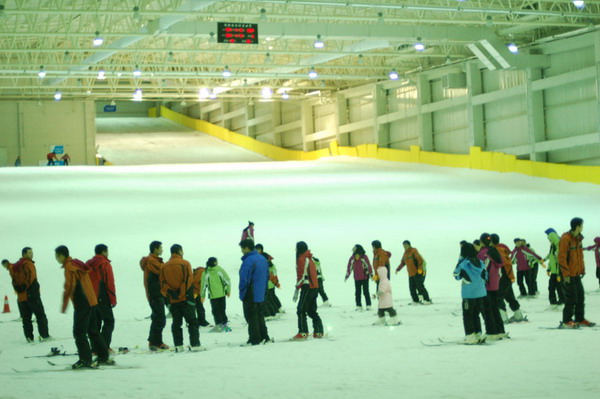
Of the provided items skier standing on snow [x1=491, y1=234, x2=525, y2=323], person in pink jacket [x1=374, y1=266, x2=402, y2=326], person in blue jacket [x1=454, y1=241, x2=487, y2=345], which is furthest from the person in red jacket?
skier standing on snow [x1=491, y1=234, x2=525, y2=323]

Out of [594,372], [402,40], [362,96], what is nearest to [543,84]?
[402,40]

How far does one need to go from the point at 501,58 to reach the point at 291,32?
9.30m

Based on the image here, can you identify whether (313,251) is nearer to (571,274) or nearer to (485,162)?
(571,274)

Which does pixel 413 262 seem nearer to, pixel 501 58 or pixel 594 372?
pixel 594 372

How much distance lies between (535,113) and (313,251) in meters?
19.1

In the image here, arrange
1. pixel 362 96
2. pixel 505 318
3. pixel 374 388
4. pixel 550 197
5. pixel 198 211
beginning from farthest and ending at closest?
pixel 362 96 → pixel 550 197 → pixel 198 211 → pixel 505 318 → pixel 374 388

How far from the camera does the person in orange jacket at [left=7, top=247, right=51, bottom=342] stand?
10797 millimetres

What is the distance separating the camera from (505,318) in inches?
424

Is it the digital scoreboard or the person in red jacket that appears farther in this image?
the digital scoreboard

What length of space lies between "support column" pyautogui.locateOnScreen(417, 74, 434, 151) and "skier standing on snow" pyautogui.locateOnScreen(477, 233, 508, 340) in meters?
33.7

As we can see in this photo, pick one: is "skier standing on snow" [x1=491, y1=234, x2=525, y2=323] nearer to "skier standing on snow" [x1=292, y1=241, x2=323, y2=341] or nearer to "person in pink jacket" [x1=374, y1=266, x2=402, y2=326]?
"person in pink jacket" [x1=374, y1=266, x2=402, y2=326]

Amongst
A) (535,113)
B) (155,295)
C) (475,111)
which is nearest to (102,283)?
(155,295)

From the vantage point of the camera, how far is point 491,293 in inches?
374

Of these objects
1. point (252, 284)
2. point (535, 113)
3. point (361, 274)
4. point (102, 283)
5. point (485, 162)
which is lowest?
point (361, 274)
